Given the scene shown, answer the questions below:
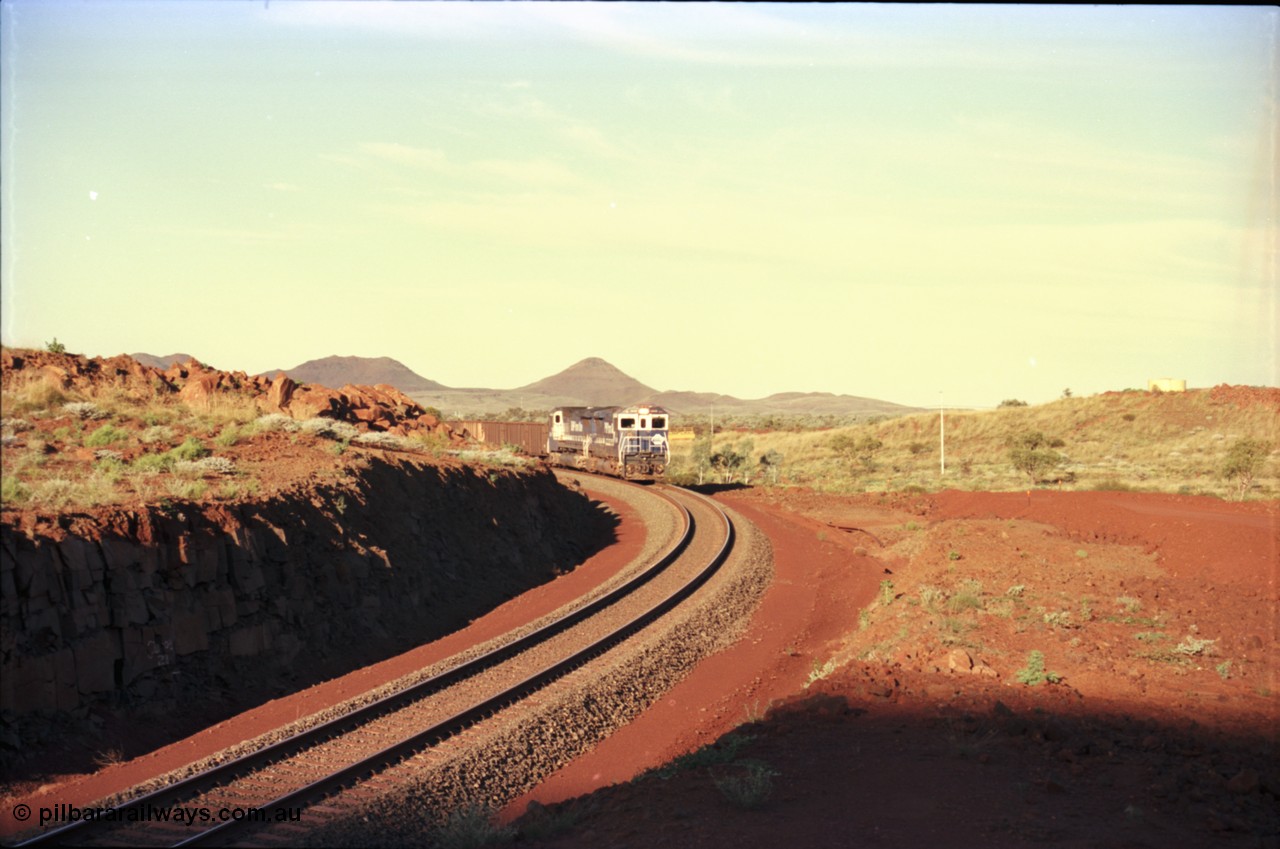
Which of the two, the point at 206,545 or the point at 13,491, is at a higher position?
the point at 13,491

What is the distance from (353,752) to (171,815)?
2.40 metres

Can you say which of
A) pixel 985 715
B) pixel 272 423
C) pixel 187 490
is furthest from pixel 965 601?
pixel 272 423

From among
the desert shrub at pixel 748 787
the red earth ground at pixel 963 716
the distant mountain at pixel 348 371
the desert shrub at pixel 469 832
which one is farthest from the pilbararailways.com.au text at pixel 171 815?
the distant mountain at pixel 348 371

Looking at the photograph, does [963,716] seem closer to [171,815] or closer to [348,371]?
[171,815]

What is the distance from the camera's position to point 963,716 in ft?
38.2

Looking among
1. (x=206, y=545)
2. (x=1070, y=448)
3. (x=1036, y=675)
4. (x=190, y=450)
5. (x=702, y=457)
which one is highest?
(x=190, y=450)

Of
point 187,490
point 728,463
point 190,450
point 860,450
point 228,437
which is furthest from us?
point 860,450

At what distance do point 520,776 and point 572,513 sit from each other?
20502mm

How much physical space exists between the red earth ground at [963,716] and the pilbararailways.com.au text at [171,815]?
1230 millimetres

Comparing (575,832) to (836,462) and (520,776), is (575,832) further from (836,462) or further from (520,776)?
(836,462)

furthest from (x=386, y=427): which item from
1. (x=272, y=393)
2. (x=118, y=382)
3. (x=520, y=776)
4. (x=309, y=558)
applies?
(x=520, y=776)

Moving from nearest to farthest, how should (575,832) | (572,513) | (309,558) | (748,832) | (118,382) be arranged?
(748,832), (575,832), (309,558), (118,382), (572,513)

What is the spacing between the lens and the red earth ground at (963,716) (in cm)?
879

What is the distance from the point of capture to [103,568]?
515 inches
